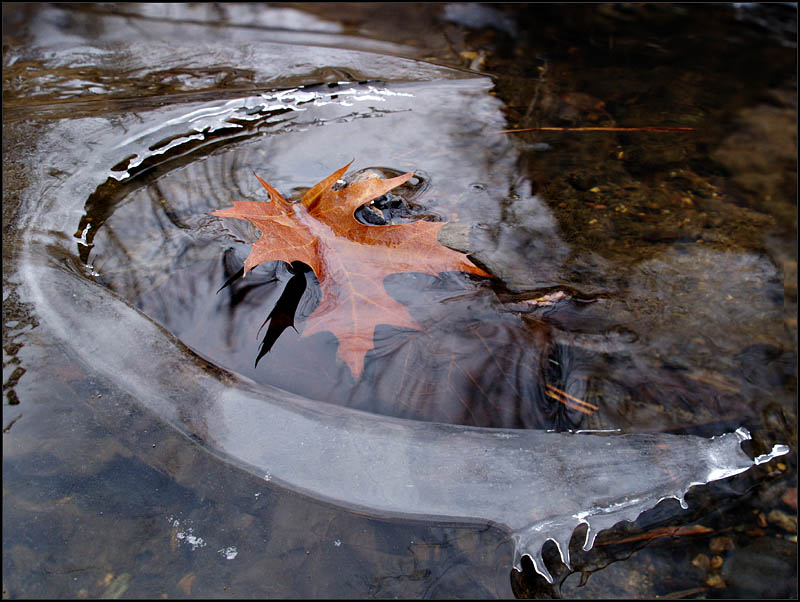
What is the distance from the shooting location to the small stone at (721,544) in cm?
141

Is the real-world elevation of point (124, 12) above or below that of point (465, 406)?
above

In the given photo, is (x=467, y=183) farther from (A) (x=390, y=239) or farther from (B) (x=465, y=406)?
(B) (x=465, y=406)

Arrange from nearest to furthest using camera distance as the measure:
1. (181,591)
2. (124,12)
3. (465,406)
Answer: (181,591)
(465,406)
(124,12)

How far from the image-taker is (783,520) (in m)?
1.49

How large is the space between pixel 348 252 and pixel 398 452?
0.59 metres

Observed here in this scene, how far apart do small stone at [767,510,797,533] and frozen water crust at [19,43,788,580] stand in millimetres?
130

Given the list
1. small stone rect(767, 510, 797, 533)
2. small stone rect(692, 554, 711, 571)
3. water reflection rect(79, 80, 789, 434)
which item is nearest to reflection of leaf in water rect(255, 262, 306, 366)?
water reflection rect(79, 80, 789, 434)

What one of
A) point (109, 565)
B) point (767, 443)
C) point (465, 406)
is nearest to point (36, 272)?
point (109, 565)

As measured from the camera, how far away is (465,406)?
1.51 m

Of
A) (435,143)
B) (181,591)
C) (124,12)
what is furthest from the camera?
(124,12)

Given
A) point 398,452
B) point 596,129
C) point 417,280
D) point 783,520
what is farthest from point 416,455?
point 596,129

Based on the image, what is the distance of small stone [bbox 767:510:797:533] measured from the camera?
4.87 feet

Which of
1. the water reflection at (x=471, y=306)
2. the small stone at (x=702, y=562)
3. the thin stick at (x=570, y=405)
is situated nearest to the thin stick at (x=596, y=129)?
the water reflection at (x=471, y=306)

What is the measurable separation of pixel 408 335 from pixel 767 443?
3.33 feet
